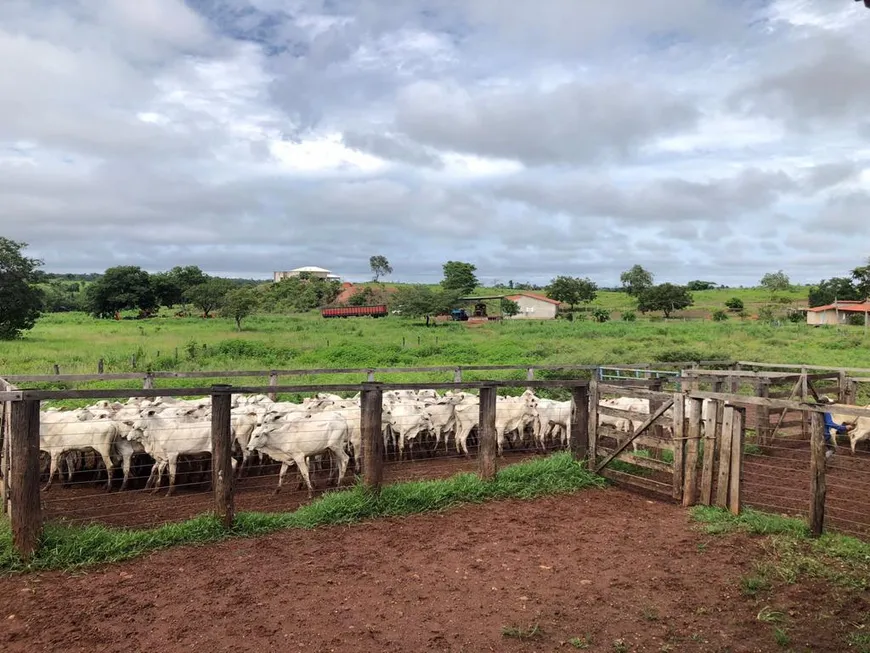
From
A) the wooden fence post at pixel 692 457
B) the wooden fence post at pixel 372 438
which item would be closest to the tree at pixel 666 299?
the wooden fence post at pixel 692 457

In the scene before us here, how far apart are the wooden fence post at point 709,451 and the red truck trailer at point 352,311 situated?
67.5 m

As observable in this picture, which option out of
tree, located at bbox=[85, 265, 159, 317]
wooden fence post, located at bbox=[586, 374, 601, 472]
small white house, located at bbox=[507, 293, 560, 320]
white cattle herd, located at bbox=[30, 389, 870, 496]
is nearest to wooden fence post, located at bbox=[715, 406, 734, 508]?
white cattle herd, located at bbox=[30, 389, 870, 496]

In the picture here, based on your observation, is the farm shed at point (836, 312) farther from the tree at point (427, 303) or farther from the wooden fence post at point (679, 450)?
the wooden fence post at point (679, 450)

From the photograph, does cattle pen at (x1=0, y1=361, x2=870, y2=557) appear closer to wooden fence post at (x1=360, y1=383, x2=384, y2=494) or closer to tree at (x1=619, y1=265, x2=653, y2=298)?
wooden fence post at (x1=360, y1=383, x2=384, y2=494)

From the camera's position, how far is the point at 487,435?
8.95 meters

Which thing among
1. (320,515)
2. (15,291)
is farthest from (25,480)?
(15,291)

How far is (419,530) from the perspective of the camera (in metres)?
7.29

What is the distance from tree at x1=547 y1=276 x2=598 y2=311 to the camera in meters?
80.6

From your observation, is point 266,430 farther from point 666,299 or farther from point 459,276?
point 459,276

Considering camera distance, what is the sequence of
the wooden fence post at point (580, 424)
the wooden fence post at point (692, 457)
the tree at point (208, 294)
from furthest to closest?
the tree at point (208, 294), the wooden fence post at point (580, 424), the wooden fence post at point (692, 457)

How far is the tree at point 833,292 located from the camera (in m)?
74.6

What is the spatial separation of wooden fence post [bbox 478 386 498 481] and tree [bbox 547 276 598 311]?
73430 mm

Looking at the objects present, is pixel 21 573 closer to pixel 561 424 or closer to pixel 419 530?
pixel 419 530

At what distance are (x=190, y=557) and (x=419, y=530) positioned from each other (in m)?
2.52
